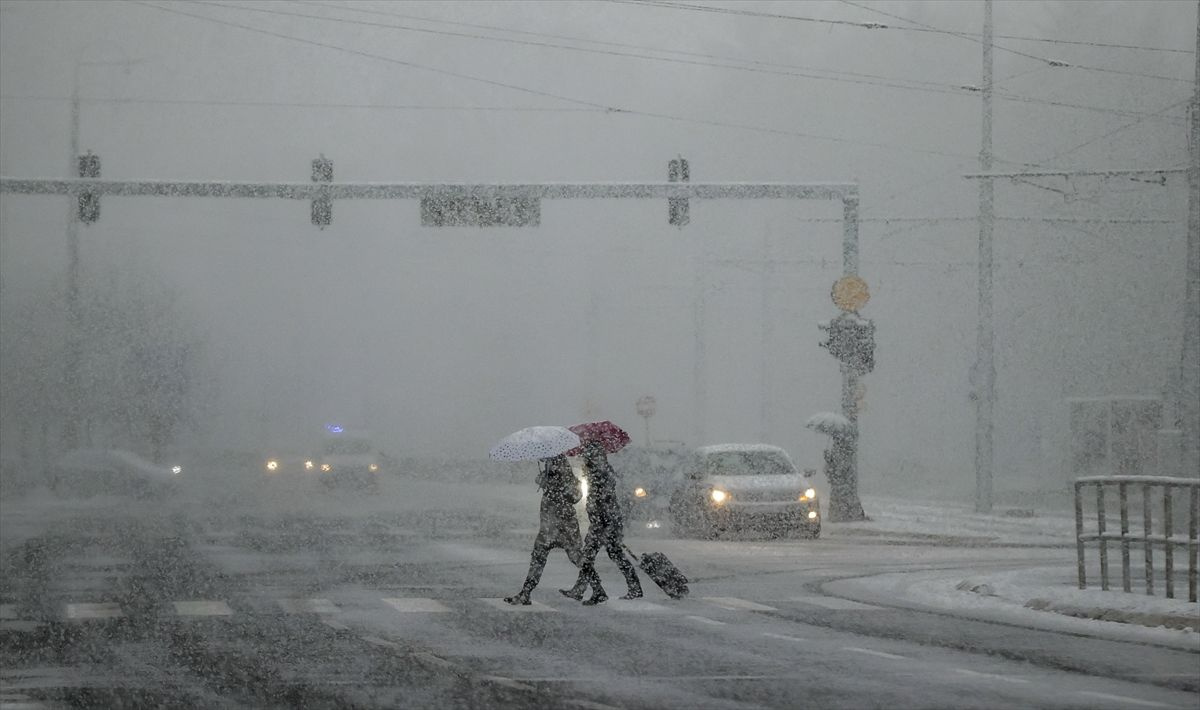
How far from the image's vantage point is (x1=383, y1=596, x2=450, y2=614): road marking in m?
17.2

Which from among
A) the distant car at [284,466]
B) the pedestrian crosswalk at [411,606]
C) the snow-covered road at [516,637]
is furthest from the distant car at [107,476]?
the pedestrian crosswalk at [411,606]

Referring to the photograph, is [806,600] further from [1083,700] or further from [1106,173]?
[1106,173]

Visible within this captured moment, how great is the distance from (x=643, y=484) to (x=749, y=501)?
547 cm

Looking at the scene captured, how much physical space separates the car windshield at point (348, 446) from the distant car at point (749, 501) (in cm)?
2512

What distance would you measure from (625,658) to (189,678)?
304 cm

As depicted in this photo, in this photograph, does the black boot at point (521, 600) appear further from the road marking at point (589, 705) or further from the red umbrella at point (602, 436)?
the road marking at point (589, 705)

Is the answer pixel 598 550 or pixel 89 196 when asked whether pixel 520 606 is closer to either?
pixel 598 550

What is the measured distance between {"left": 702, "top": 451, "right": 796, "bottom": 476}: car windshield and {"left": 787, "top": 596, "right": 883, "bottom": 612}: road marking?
1168 centimetres

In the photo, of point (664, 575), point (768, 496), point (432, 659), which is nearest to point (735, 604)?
point (664, 575)

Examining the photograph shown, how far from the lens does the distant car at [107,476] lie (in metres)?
47.7

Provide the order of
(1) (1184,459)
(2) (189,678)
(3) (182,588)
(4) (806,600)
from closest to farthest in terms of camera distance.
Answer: (2) (189,678) < (4) (806,600) < (3) (182,588) < (1) (1184,459)

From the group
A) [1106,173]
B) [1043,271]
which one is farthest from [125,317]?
[1106,173]

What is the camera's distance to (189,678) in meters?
12.0

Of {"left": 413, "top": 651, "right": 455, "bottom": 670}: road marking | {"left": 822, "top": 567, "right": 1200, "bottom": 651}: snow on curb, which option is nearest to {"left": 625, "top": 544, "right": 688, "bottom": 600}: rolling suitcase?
{"left": 822, "top": 567, "right": 1200, "bottom": 651}: snow on curb
